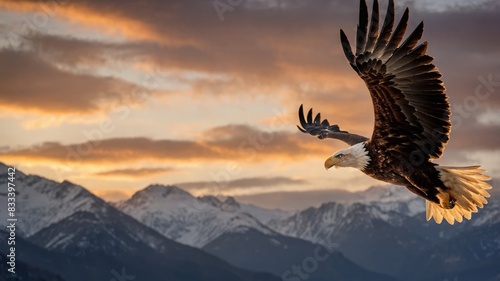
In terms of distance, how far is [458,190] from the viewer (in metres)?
21.4

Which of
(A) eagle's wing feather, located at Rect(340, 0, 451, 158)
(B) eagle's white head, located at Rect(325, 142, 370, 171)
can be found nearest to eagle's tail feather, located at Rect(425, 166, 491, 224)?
(A) eagle's wing feather, located at Rect(340, 0, 451, 158)

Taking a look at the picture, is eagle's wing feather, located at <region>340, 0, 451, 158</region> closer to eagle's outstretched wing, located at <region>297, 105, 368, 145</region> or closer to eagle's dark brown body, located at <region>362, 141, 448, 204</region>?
eagle's dark brown body, located at <region>362, 141, 448, 204</region>

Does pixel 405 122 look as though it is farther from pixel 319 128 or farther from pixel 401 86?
pixel 319 128

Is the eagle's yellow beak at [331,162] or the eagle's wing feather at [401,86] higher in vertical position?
the eagle's wing feather at [401,86]

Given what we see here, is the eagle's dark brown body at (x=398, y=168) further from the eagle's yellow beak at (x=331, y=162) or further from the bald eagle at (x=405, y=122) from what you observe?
the eagle's yellow beak at (x=331, y=162)

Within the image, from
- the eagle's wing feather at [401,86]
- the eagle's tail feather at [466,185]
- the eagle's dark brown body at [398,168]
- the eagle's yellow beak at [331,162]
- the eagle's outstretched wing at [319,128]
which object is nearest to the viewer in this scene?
the eagle's wing feather at [401,86]

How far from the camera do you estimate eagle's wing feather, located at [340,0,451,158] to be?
18.0 meters

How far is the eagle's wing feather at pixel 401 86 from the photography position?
18.0m

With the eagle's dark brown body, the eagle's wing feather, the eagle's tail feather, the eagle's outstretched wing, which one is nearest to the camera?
the eagle's wing feather

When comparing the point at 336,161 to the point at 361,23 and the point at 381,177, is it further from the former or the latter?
the point at 361,23

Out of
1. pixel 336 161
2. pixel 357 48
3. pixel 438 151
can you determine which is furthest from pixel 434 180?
pixel 357 48

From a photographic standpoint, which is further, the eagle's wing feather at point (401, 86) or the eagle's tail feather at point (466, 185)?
the eagle's tail feather at point (466, 185)

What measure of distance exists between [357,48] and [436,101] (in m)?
1.97

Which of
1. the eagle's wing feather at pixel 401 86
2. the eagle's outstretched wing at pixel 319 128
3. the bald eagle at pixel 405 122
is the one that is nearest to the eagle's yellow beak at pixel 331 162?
the bald eagle at pixel 405 122
